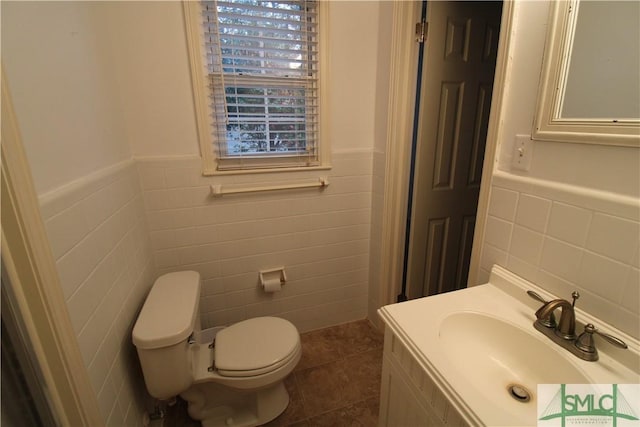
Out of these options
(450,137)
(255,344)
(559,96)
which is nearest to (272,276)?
(255,344)

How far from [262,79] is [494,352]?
1.51 metres

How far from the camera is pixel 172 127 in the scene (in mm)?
1465

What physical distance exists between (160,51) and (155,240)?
2.99 feet

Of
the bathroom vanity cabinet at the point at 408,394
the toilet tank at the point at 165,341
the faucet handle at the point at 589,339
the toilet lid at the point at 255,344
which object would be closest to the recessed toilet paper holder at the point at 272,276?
the toilet lid at the point at 255,344

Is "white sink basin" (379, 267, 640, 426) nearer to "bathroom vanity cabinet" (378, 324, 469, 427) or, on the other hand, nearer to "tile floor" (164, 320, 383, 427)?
"bathroom vanity cabinet" (378, 324, 469, 427)

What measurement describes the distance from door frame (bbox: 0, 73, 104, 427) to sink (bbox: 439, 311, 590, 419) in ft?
3.10

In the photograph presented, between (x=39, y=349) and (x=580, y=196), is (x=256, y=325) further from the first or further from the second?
(x=580, y=196)

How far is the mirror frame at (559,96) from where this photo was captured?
75 cm

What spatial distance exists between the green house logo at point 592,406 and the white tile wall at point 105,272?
44.3 inches

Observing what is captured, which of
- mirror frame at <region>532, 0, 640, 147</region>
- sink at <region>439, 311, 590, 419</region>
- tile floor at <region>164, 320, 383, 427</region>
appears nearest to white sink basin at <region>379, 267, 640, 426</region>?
sink at <region>439, 311, 590, 419</region>

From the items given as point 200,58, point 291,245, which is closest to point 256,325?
point 291,245

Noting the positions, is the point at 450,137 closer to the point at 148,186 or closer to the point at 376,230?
the point at 376,230

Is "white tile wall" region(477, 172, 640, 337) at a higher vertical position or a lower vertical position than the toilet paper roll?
higher

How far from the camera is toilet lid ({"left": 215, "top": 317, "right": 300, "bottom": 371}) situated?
4.21ft
